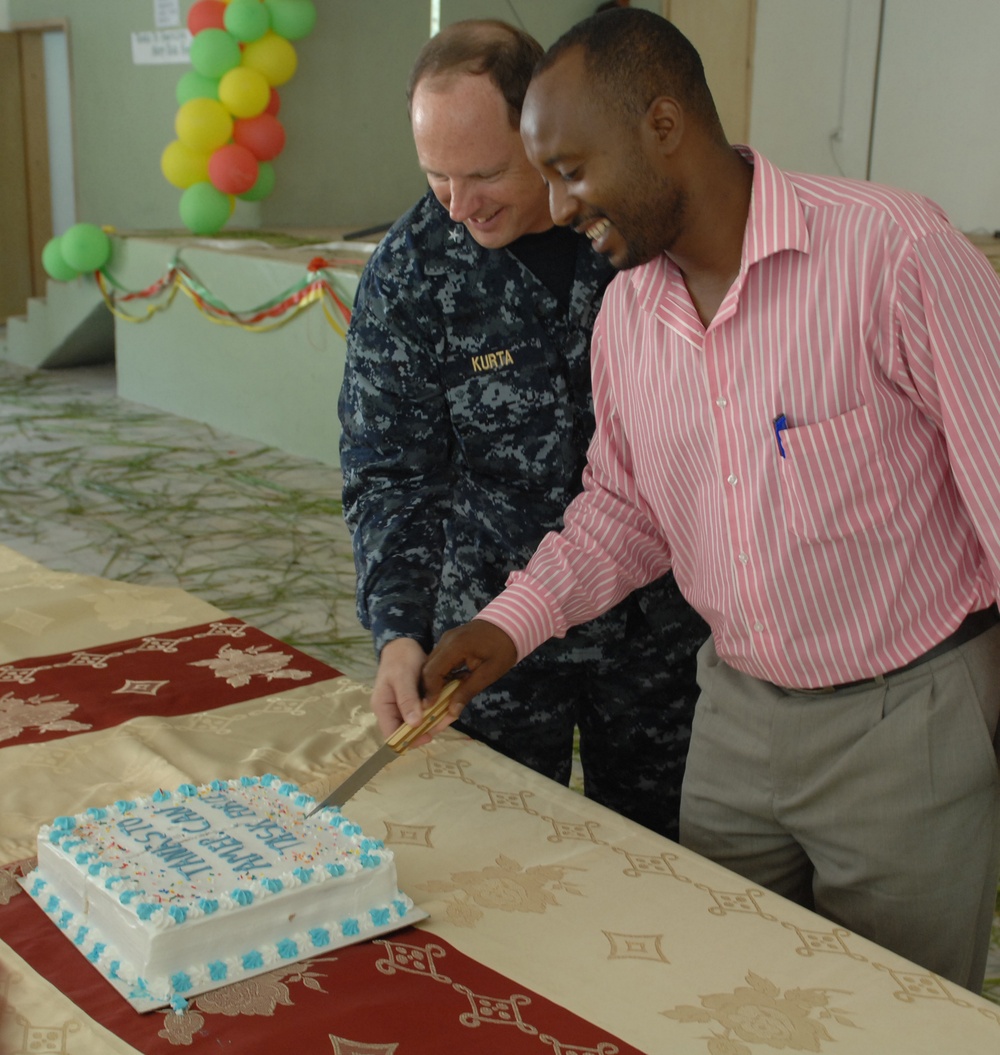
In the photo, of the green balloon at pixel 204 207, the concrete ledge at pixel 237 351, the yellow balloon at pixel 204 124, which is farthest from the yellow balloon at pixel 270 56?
the concrete ledge at pixel 237 351

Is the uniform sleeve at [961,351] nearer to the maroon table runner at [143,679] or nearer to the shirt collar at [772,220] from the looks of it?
the shirt collar at [772,220]

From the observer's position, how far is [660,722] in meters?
1.83

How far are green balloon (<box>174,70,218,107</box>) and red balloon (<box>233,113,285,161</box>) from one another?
8.4 inches

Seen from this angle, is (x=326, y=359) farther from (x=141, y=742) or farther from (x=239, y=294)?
(x=141, y=742)

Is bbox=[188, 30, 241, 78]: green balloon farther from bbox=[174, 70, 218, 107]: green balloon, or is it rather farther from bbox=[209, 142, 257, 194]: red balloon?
bbox=[209, 142, 257, 194]: red balloon

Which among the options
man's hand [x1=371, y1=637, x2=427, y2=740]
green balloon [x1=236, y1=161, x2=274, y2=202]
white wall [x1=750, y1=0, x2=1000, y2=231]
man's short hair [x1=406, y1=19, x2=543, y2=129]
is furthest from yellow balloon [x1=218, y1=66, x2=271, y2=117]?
man's hand [x1=371, y1=637, x2=427, y2=740]

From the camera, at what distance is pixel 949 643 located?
1275 millimetres

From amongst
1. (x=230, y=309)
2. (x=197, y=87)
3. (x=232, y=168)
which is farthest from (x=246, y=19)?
(x=230, y=309)

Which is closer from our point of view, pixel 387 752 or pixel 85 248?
pixel 387 752

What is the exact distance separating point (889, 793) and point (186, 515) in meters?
4.10

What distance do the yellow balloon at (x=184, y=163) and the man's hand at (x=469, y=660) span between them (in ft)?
19.0

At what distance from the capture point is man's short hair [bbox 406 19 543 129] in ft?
4.85

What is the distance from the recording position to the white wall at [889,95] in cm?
715

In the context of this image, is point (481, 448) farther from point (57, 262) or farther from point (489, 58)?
point (57, 262)
